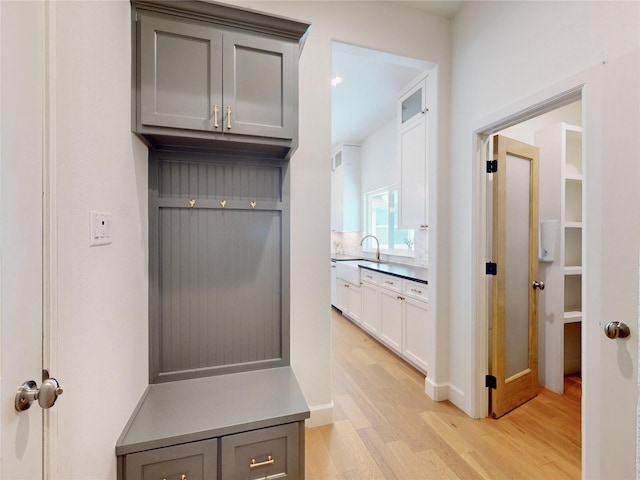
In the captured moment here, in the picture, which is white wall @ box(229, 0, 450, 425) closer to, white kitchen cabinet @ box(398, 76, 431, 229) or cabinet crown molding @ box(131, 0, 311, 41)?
cabinet crown molding @ box(131, 0, 311, 41)

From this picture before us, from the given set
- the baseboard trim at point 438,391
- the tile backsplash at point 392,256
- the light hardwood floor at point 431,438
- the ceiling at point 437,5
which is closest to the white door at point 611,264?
the light hardwood floor at point 431,438

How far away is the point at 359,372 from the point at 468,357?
1079mm

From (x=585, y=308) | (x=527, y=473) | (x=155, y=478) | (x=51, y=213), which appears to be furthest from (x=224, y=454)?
(x=585, y=308)

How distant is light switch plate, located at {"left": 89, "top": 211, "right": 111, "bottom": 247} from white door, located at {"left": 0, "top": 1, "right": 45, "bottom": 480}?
0.24 metres

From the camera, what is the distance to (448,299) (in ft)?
7.75

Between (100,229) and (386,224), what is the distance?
430 centimetres

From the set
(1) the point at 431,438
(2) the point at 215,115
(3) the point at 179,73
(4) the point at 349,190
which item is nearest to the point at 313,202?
(2) the point at 215,115

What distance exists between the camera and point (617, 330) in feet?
4.14

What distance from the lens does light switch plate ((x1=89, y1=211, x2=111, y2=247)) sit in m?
0.95

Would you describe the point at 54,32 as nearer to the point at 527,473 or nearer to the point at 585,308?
the point at 585,308

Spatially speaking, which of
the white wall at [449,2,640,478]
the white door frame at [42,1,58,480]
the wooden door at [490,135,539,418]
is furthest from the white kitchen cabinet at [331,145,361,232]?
the white door frame at [42,1,58,480]

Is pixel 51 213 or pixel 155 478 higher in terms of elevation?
pixel 51 213

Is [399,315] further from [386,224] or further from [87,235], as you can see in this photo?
[87,235]

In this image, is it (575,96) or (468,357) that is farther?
(468,357)
